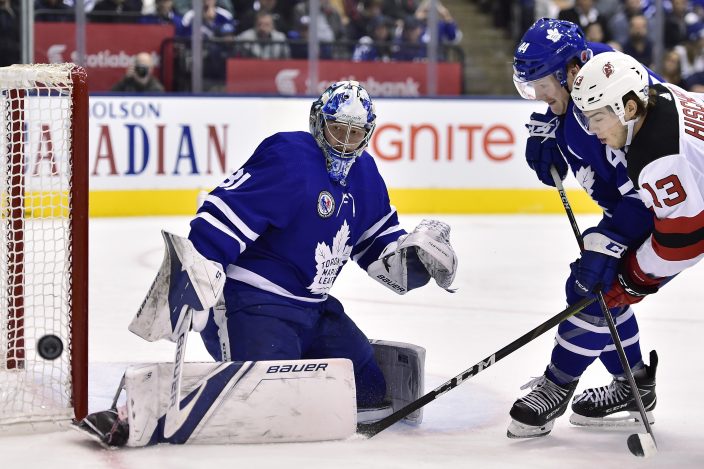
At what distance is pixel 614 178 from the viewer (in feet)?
9.91

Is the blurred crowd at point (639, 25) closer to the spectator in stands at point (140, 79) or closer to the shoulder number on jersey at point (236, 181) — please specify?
the spectator in stands at point (140, 79)

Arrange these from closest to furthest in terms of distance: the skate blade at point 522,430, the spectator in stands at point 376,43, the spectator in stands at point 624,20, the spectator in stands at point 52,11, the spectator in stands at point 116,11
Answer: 1. the skate blade at point 522,430
2. the spectator in stands at point 52,11
3. the spectator in stands at point 116,11
4. the spectator in stands at point 376,43
5. the spectator in stands at point 624,20

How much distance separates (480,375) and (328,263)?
2.57 feet

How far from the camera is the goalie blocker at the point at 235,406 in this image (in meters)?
2.78

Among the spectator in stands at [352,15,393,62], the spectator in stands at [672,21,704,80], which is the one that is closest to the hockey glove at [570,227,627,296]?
the spectator in stands at [352,15,393,62]

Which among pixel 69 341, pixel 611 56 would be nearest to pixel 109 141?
pixel 69 341

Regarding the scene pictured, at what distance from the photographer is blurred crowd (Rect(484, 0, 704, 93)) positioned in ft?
27.6

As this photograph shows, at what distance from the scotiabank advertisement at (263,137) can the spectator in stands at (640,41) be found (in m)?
1.16

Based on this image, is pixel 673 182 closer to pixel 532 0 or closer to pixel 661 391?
pixel 661 391

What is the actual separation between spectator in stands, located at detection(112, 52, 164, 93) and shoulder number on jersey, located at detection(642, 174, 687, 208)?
495cm

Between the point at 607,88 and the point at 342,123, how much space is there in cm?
64

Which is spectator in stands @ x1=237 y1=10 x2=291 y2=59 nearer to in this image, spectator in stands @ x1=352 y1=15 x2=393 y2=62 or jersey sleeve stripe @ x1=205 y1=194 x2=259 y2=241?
spectator in stands @ x1=352 y1=15 x2=393 y2=62

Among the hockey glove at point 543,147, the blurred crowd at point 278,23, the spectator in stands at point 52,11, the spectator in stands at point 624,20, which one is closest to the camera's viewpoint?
the hockey glove at point 543,147

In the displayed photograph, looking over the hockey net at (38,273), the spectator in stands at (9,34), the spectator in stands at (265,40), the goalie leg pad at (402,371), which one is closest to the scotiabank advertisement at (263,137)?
the spectator in stands at (265,40)
